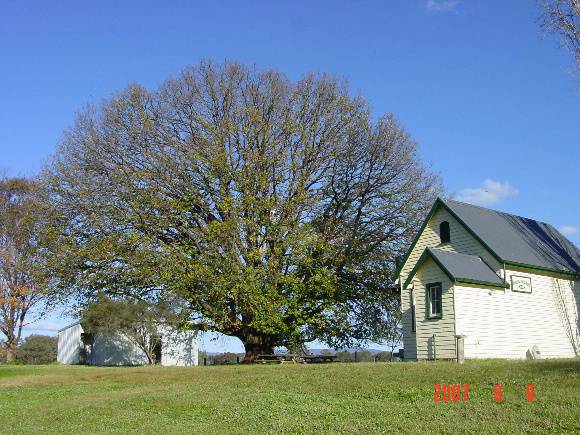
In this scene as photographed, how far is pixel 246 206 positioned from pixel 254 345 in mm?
7170

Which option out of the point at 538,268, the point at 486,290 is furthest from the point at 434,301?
the point at 538,268

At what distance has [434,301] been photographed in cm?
2450

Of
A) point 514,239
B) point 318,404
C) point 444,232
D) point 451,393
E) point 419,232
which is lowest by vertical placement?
→ point 318,404

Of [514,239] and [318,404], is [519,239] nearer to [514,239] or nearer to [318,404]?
[514,239]

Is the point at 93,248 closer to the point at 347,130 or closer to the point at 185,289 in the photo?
the point at 185,289

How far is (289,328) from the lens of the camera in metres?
31.6

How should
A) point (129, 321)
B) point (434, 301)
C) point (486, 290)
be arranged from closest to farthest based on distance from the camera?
point (486, 290)
point (434, 301)
point (129, 321)

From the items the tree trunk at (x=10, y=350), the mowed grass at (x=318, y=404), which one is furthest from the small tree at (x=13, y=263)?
the mowed grass at (x=318, y=404)

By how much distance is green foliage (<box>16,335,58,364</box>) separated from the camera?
207 feet

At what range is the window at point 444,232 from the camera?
Answer: 27344 mm

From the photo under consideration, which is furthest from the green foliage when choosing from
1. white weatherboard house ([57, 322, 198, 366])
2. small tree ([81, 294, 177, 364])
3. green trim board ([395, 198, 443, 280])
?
green trim board ([395, 198, 443, 280])

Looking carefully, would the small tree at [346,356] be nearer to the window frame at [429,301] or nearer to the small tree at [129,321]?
the small tree at [129,321]

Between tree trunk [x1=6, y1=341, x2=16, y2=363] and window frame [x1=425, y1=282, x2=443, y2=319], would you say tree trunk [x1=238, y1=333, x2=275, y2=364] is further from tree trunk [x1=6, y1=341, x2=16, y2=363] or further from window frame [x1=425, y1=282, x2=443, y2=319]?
tree trunk [x1=6, y1=341, x2=16, y2=363]

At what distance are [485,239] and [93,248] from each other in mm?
17106
